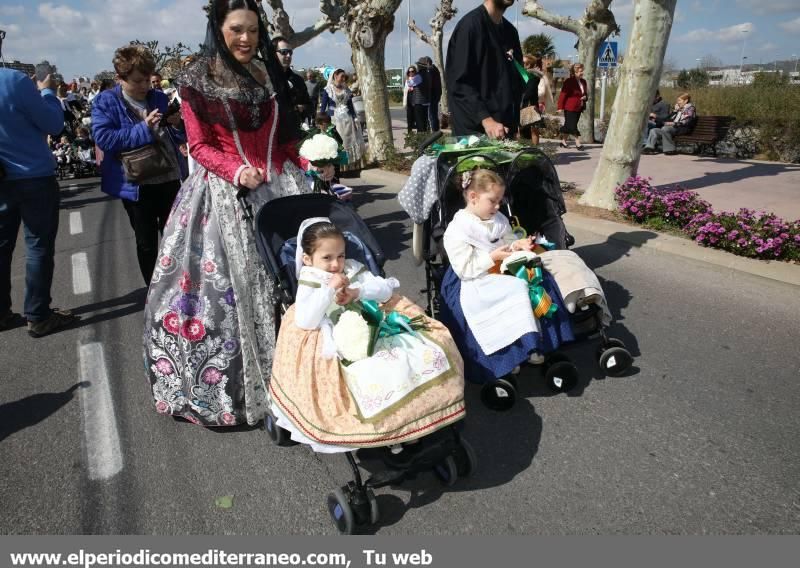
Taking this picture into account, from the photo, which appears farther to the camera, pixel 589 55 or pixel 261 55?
pixel 589 55

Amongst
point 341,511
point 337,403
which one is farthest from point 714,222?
point 341,511

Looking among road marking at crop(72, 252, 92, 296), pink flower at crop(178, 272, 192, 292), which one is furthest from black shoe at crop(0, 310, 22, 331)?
pink flower at crop(178, 272, 192, 292)

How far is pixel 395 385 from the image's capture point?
2.38 meters

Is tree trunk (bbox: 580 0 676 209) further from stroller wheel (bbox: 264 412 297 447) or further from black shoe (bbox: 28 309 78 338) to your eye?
black shoe (bbox: 28 309 78 338)

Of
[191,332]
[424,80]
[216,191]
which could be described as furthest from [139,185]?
[424,80]

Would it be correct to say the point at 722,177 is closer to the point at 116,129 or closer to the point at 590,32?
the point at 590,32

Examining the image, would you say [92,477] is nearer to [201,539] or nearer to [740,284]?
[201,539]

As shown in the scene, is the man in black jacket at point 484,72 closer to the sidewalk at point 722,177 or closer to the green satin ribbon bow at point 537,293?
the green satin ribbon bow at point 537,293

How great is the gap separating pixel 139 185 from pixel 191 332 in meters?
1.83

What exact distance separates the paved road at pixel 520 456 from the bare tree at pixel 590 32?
37.6ft

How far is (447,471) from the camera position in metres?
2.71

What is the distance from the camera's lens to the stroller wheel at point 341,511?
238 cm

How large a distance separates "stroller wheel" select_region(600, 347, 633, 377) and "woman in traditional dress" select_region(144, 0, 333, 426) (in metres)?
2.10

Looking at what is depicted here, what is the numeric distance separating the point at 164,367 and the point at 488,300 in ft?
6.36
